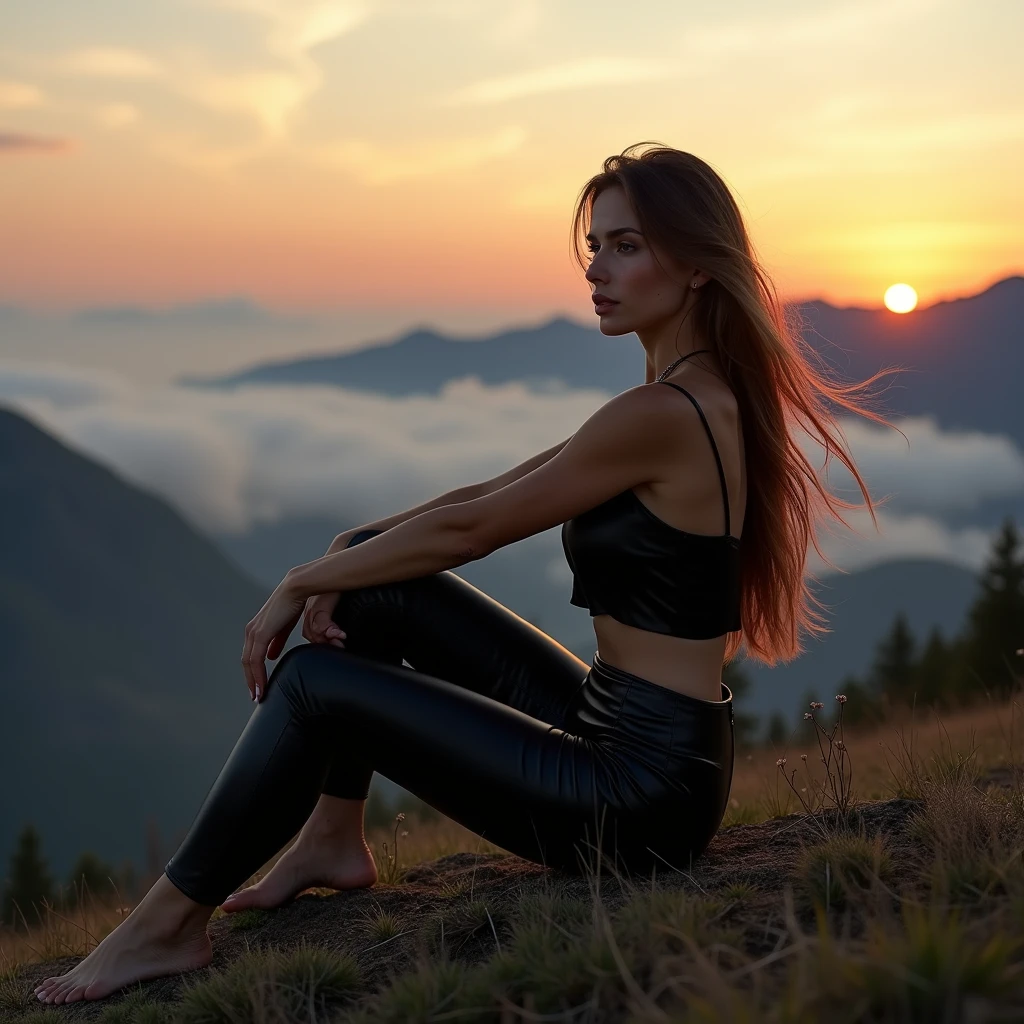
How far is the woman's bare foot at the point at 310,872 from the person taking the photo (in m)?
3.98

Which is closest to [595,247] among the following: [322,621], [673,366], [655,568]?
[673,366]

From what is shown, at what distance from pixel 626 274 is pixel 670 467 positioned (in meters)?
0.74

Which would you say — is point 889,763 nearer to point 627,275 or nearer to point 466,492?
point 466,492

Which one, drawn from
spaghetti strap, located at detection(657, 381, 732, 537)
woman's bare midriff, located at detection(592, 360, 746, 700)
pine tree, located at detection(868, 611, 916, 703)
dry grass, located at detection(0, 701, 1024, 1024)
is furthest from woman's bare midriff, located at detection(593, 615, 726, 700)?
pine tree, located at detection(868, 611, 916, 703)

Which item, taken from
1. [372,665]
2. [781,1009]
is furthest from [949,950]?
[372,665]

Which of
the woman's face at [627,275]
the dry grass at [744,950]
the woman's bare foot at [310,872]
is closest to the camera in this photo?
the dry grass at [744,950]

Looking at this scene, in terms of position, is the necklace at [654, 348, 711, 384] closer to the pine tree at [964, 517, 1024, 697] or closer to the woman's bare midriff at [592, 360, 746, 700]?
the woman's bare midriff at [592, 360, 746, 700]

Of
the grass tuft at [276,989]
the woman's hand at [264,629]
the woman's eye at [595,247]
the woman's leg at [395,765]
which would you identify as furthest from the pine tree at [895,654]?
the grass tuft at [276,989]

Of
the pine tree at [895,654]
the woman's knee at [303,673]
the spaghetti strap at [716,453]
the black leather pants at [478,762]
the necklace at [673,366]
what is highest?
the necklace at [673,366]

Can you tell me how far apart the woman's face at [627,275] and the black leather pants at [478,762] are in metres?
1.15

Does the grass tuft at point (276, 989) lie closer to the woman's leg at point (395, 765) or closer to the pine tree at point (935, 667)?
the woman's leg at point (395, 765)

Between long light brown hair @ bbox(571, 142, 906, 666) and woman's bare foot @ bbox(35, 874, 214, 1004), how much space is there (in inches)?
76.7

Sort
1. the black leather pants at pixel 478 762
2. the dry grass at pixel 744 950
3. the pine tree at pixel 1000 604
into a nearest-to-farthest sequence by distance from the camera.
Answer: the dry grass at pixel 744 950, the black leather pants at pixel 478 762, the pine tree at pixel 1000 604

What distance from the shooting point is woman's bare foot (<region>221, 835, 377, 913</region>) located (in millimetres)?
3979
